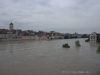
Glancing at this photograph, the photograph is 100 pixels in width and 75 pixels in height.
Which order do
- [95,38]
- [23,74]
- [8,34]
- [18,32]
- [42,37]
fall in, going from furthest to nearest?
1. [42,37]
2. [18,32]
3. [8,34]
4. [95,38]
5. [23,74]

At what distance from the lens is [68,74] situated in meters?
5.25

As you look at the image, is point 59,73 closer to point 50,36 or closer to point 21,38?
point 21,38

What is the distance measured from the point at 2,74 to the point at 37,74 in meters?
1.35

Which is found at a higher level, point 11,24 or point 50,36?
point 11,24

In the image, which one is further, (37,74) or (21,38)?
(21,38)

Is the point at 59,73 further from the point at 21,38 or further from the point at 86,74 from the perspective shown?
the point at 21,38

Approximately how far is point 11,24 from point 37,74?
46.7m

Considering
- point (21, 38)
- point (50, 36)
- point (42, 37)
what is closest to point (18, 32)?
point (21, 38)

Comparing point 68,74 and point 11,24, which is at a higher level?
point 11,24

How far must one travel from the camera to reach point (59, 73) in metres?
5.39

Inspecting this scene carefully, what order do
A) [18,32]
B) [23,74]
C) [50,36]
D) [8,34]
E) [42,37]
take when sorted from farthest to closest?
[50,36]
[42,37]
[18,32]
[8,34]
[23,74]

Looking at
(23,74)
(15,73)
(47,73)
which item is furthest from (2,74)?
(47,73)

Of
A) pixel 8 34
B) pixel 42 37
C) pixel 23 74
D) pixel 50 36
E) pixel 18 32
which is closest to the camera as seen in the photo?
pixel 23 74

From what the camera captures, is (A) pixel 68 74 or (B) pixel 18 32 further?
(B) pixel 18 32
